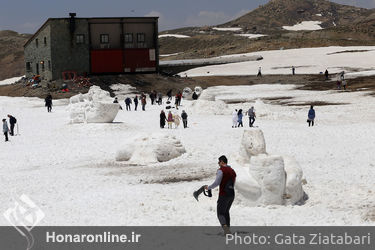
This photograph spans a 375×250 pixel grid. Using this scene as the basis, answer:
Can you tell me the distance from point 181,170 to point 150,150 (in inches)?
104

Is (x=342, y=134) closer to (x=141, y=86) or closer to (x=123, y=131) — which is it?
(x=123, y=131)

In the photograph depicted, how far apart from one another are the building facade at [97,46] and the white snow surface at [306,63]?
16.0 metres

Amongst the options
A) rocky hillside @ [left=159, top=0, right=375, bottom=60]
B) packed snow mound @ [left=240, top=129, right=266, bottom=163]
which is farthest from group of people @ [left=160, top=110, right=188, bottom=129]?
rocky hillside @ [left=159, top=0, right=375, bottom=60]

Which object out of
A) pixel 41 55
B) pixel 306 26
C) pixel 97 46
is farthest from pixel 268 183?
pixel 306 26

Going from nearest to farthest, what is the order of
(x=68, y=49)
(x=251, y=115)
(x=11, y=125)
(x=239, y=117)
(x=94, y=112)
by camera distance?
(x=11, y=125) < (x=239, y=117) < (x=251, y=115) < (x=94, y=112) < (x=68, y=49)

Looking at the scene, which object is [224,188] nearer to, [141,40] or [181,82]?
[181,82]

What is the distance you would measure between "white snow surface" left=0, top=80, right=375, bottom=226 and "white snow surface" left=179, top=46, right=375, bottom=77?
37713 mm

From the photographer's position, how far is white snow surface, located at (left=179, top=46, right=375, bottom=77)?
7544 centimetres

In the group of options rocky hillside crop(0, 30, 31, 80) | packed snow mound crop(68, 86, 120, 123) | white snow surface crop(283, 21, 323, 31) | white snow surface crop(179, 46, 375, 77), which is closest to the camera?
packed snow mound crop(68, 86, 120, 123)

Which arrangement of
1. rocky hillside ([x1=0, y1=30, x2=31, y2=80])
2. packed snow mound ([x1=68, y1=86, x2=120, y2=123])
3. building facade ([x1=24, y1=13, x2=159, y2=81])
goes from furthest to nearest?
rocky hillside ([x1=0, y1=30, x2=31, y2=80])
building facade ([x1=24, y1=13, x2=159, y2=81])
packed snow mound ([x1=68, y1=86, x2=120, y2=123])

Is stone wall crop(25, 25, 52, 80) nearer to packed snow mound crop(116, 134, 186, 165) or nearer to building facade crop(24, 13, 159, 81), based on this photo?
building facade crop(24, 13, 159, 81)

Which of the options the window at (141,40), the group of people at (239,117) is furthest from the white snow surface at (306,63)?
the group of people at (239,117)

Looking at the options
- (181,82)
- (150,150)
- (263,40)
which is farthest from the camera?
(263,40)

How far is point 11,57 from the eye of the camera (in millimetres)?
122250
